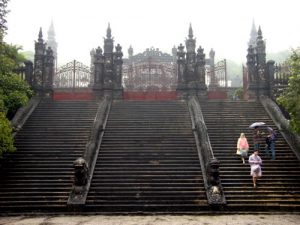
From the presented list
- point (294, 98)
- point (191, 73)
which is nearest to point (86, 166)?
point (294, 98)

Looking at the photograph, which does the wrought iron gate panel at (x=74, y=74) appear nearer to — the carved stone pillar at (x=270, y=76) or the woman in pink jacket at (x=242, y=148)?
the carved stone pillar at (x=270, y=76)

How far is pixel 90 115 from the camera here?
20.3 meters

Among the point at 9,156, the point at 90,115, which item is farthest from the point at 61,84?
the point at 9,156

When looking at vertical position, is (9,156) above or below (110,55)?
below

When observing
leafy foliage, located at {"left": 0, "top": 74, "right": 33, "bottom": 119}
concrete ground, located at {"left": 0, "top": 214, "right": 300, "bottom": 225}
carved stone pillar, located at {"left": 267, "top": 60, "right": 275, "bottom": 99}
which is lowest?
concrete ground, located at {"left": 0, "top": 214, "right": 300, "bottom": 225}

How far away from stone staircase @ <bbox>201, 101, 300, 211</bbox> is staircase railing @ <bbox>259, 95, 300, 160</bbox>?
0.73 ft

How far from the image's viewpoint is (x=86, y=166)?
13766mm

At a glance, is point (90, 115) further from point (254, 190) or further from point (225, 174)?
point (254, 190)

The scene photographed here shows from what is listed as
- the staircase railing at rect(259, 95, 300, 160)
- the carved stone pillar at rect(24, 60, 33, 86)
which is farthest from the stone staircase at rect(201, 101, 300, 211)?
the carved stone pillar at rect(24, 60, 33, 86)

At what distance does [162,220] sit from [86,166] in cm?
403

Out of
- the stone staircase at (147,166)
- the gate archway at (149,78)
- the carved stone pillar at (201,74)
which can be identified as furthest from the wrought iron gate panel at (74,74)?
the stone staircase at (147,166)

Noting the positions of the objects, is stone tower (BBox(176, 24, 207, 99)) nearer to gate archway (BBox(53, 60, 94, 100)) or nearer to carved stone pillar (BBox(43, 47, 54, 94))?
gate archway (BBox(53, 60, 94, 100))

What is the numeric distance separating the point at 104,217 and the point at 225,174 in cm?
530

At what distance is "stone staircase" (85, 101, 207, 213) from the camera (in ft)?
42.0
